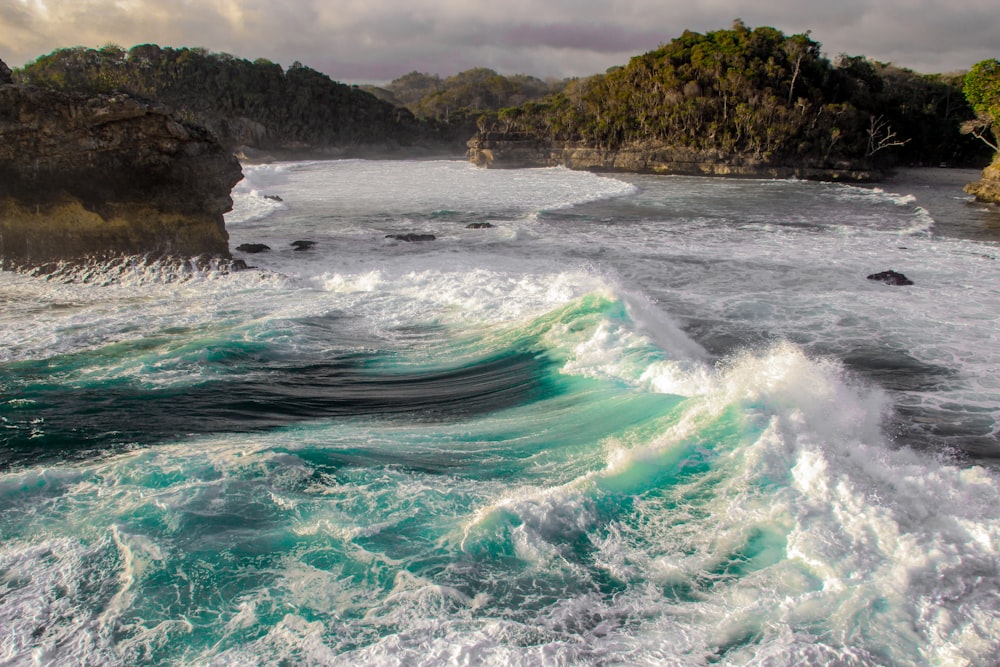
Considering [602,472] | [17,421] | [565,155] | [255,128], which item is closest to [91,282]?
[17,421]

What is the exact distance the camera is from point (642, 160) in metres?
64.1

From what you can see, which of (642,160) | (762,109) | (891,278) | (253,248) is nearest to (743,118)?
(762,109)

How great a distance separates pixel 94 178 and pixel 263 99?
99.6 metres

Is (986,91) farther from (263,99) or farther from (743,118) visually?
(263,99)

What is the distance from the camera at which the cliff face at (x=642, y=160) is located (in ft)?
179

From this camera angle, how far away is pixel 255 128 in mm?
97750

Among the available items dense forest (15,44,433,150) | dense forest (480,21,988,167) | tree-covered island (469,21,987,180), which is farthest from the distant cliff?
dense forest (15,44,433,150)

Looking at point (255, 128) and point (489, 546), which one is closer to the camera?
point (489, 546)

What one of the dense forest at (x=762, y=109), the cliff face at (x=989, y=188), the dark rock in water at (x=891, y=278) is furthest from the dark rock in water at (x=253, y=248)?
the dense forest at (x=762, y=109)

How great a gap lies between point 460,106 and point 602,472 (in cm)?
15298

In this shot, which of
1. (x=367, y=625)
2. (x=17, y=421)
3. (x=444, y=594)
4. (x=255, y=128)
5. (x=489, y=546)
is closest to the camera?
(x=367, y=625)

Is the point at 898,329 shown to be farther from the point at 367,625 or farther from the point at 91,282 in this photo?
the point at 91,282

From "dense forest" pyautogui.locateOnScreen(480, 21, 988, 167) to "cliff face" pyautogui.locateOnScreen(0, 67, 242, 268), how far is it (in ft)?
178

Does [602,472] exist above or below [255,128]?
below
